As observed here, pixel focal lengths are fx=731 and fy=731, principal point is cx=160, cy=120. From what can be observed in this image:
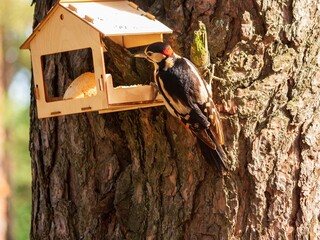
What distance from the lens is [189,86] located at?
9.03ft

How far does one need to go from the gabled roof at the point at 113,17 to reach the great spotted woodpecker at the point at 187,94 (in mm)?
89

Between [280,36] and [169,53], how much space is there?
1.57 feet

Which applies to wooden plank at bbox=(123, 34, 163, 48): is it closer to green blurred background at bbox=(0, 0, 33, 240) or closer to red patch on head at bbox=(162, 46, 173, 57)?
red patch on head at bbox=(162, 46, 173, 57)

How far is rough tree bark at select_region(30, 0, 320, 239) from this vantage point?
2.86 meters

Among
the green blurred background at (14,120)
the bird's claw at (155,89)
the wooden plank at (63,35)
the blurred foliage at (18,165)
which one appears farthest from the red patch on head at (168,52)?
the blurred foliage at (18,165)

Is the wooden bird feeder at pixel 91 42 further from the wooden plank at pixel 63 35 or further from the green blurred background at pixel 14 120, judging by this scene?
the green blurred background at pixel 14 120

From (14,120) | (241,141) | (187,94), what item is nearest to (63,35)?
(187,94)

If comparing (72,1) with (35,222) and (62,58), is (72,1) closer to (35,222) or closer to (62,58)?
(62,58)

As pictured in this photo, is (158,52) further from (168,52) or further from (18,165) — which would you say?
(18,165)

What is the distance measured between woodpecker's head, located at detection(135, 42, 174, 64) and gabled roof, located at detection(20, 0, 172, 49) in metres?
0.05

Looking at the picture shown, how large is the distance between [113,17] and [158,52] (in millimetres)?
222

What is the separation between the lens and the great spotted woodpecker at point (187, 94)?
2.74 metres

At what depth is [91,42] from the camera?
271 centimetres

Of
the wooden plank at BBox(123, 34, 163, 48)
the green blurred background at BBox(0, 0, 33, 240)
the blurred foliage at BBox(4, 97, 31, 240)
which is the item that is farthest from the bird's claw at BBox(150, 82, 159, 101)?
the blurred foliage at BBox(4, 97, 31, 240)
